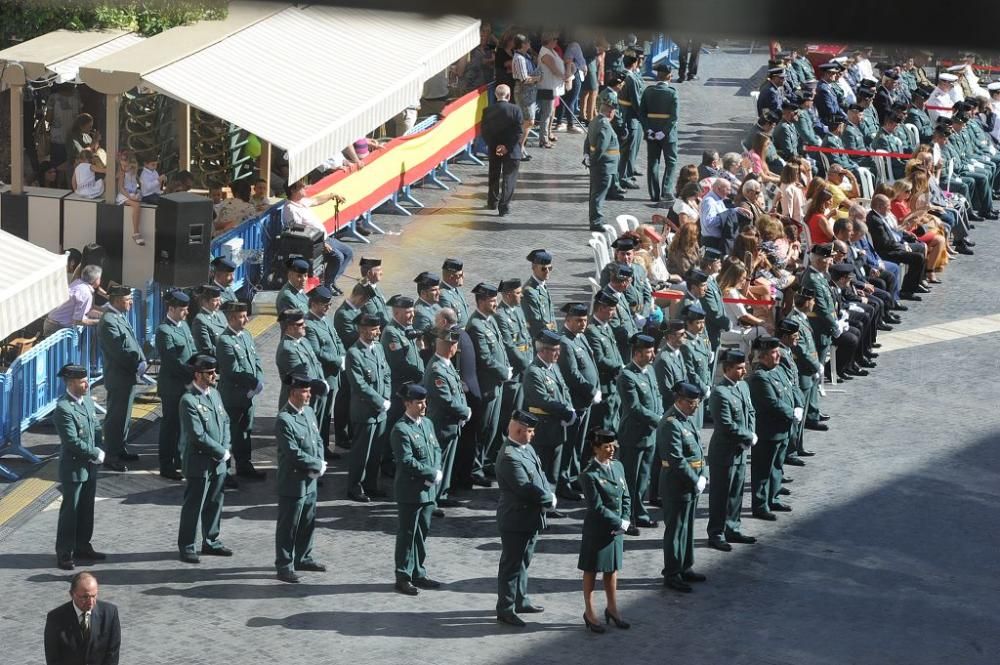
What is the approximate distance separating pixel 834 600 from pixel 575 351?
296cm

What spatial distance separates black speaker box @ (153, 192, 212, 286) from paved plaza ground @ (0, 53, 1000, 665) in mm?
1080

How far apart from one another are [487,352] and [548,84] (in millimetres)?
11053

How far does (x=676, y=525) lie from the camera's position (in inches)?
448

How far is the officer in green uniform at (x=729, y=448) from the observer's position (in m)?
12.0

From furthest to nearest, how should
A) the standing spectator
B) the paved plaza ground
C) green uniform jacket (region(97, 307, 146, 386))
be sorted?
the standing spectator < green uniform jacket (region(97, 307, 146, 386)) < the paved plaza ground

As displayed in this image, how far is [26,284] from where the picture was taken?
484 inches

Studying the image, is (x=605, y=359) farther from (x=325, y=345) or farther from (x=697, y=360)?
(x=325, y=345)

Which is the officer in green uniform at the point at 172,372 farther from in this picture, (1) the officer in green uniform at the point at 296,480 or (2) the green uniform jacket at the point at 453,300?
(2) the green uniform jacket at the point at 453,300

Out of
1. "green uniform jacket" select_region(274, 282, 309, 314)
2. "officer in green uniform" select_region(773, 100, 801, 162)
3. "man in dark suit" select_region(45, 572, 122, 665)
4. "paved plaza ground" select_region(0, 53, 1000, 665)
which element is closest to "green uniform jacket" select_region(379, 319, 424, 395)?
"paved plaza ground" select_region(0, 53, 1000, 665)

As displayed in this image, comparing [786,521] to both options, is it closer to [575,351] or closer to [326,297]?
[575,351]

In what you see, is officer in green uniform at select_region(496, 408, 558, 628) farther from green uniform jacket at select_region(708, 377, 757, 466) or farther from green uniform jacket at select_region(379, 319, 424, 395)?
green uniform jacket at select_region(379, 319, 424, 395)

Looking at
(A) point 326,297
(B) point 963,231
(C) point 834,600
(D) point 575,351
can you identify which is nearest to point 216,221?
(A) point 326,297

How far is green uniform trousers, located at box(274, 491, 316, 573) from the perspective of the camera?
1103 cm

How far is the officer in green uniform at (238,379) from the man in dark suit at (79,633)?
12.5 feet
